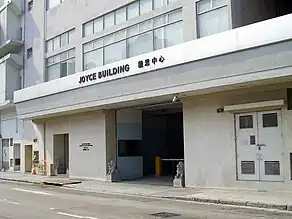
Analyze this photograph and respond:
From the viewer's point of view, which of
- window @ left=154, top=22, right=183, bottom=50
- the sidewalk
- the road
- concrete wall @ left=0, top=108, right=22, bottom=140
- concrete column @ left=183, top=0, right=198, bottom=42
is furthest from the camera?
concrete wall @ left=0, top=108, right=22, bottom=140

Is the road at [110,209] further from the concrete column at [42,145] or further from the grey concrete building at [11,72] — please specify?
the grey concrete building at [11,72]

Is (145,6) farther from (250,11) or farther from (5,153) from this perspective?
(5,153)

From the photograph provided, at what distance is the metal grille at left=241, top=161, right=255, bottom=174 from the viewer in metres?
17.2

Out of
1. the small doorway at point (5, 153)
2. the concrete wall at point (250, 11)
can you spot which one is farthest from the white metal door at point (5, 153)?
the concrete wall at point (250, 11)

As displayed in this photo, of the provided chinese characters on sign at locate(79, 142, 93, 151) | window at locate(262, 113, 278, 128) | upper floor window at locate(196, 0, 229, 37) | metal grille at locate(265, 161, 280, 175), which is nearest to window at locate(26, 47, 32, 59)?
chinese characters on sign at locate(79, 142, 93, 151)

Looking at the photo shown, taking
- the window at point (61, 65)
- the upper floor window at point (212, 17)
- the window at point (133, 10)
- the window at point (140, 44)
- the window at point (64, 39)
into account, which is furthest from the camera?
the window at point (64, 39)

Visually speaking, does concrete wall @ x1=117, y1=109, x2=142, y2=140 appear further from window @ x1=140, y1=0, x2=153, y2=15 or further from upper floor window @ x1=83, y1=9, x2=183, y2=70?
window @ x1=140, y1=0, x2=153, y2=15

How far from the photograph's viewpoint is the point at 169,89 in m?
18.6

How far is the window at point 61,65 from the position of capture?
90.3 ft

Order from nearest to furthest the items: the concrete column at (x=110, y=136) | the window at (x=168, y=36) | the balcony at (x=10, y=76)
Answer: the window at (x=168, y=36), the concrete column at (x=110, y=136), the balcony at (x=10, y=76)

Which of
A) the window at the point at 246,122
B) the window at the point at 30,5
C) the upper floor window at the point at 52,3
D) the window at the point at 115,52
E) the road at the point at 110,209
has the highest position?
the window at the point at 30,5

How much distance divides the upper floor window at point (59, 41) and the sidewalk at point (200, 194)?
31.6 ft

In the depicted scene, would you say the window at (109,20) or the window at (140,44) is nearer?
the window at (140,44)

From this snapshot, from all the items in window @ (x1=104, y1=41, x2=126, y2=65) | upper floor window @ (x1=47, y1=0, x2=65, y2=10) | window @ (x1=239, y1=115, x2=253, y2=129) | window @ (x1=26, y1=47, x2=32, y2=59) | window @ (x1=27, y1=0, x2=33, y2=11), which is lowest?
window @ (x1=239, y1=115, x2=253, y2=129)
